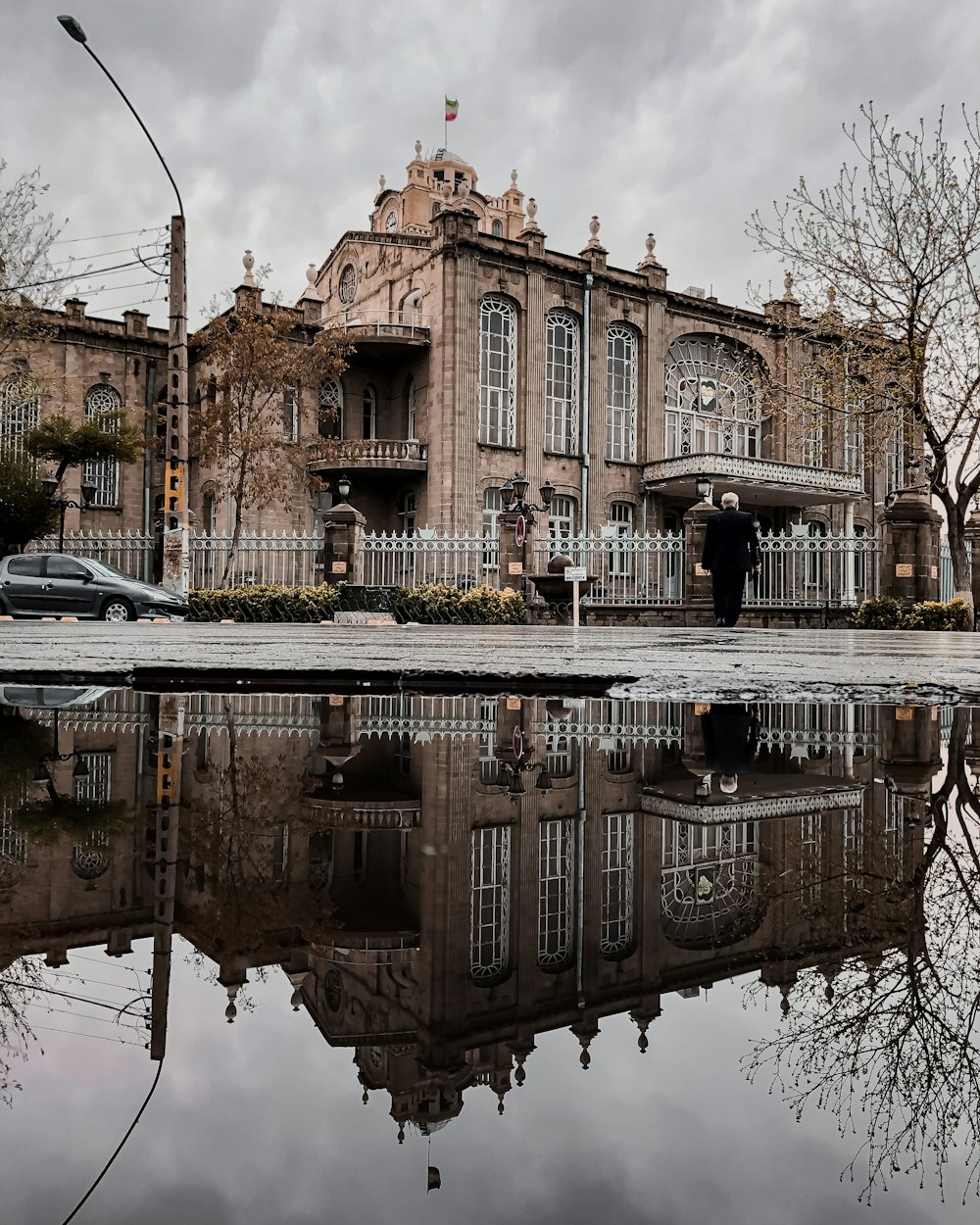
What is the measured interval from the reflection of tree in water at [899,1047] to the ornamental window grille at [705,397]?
37759 mm

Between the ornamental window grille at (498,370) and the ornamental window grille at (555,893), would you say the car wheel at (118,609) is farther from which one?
the ornamental window grille at (555,893)

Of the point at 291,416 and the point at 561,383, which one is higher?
the point at 561,383

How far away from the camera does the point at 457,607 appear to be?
23.5 metres

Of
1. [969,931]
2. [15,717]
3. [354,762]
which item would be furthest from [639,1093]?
[15,717]

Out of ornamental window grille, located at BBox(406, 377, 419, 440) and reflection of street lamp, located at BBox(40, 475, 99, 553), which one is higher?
ornamental window grille, located at BBox(406, 377, 419, 440)

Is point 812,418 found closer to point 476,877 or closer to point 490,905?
point 476,877

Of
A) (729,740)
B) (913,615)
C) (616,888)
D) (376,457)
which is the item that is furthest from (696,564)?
(616,888)

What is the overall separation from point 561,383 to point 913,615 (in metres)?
18.1

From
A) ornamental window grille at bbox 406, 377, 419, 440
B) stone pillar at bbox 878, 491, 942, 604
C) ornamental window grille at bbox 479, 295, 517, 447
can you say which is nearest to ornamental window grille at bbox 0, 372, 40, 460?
ornamental window grille at bbox 406, 377, 419, 440

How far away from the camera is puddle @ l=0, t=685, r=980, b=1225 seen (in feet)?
3.08

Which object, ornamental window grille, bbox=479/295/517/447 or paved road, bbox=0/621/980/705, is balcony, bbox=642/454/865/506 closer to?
ornamental window grille, bbox=479/295/517/447

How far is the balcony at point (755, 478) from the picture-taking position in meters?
35.0

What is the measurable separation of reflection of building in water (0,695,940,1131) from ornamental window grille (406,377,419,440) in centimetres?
3295

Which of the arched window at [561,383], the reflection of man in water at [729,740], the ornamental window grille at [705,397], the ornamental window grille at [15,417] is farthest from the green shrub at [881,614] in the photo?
the ornamental window grille at [15,417]
